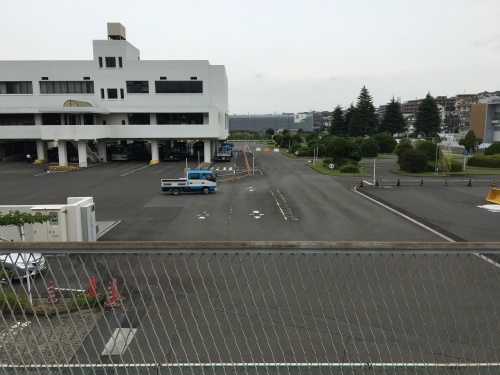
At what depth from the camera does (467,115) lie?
12675cm

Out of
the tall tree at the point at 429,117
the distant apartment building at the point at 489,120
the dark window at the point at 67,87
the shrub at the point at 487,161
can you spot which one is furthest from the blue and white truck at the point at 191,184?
the tall tree at the point at 429,117

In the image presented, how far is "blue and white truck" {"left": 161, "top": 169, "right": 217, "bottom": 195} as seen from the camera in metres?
24.9

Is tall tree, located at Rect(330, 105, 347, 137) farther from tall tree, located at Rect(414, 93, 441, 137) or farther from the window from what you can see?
the window

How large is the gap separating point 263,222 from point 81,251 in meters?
14.8

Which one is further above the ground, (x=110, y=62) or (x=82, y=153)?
(x=110, y=62)

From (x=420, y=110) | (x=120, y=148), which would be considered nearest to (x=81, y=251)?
(x=120, y=148)

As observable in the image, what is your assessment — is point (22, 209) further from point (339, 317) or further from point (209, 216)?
point (339, 317)

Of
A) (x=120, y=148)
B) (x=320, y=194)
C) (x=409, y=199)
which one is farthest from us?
(x=120, y=148)

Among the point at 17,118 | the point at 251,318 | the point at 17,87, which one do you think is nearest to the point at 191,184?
the point at 251,318

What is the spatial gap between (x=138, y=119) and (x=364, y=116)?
46120 millimetres

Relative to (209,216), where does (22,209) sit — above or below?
above

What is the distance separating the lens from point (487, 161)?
140 ft

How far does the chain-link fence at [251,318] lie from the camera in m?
3.14

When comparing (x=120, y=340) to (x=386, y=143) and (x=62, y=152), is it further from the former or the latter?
(x=386, y=143)
